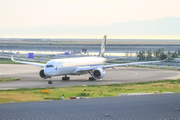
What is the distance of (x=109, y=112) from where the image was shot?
53.9ft

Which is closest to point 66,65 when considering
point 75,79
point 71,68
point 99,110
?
point 71,68

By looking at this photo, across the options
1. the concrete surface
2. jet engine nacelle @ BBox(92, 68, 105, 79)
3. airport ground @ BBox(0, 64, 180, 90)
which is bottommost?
airport ground @ BBox(0, 64, 180, 90)

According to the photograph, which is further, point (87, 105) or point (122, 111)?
point (87, 105)

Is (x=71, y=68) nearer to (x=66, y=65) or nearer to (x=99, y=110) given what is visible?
(x=66, y=65)

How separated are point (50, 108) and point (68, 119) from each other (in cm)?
299

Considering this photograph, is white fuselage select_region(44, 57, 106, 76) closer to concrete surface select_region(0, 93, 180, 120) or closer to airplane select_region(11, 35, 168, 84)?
airplane select_region(11, 35, 168, 84)

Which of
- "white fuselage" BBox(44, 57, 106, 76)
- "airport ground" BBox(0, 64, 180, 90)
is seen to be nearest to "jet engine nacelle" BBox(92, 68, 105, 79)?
"airport ground" BBox(0, 64, 180, 90)

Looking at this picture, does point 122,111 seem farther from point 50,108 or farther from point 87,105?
point 50,108

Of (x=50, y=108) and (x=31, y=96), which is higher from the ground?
Result: (x=50, y=108)

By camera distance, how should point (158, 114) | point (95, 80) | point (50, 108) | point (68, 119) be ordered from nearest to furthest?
point (68, 119), point (158, 114), point (50, 108), point (95, 80)

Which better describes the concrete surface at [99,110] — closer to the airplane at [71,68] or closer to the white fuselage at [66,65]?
the white fuselage at [66,65]

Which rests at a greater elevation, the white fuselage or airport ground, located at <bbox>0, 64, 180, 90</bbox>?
the white fuselage

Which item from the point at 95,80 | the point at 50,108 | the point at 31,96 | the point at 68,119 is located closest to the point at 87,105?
the point at 50,108

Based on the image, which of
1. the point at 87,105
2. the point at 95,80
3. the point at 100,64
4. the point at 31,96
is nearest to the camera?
the point at 87,105
